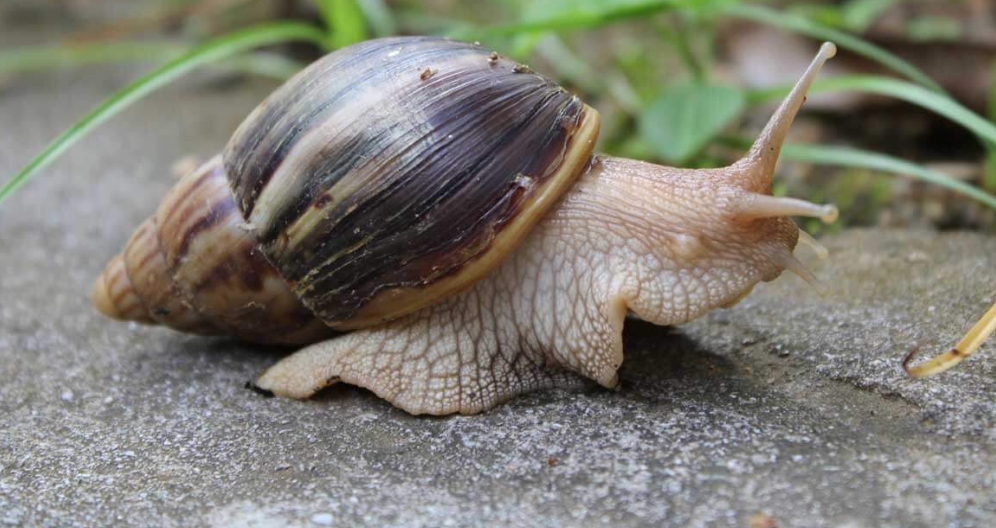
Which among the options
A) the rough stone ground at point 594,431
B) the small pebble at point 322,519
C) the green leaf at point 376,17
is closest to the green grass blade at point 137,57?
the green leaf at point 376,17

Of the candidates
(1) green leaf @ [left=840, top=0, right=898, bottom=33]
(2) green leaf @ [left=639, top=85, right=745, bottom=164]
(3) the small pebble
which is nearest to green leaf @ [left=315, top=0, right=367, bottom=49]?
(2) green leaf @ [left=639, top=85, right=745, bottom=164]

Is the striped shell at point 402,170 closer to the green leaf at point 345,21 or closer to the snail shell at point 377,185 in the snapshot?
the snail shell at point 377,185

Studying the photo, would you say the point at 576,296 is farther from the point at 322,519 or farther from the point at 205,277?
the point at 205,277

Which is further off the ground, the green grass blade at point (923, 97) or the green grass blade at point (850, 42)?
the green grass blade at point (850, 42)

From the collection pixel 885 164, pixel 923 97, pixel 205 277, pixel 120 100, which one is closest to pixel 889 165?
pixel 885 164

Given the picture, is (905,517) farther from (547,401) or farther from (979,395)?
(547,401)

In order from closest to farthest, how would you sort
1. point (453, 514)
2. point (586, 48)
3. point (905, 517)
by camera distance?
point (905, 517)
point (453, 514)
point (586, 48)

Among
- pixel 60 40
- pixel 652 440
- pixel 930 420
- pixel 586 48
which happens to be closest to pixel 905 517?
pixel 930 420
